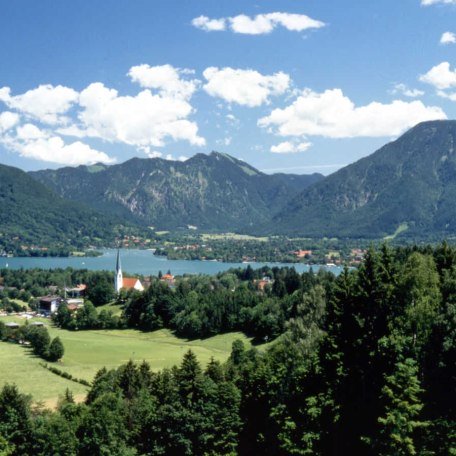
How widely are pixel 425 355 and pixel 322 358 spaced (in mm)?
3829

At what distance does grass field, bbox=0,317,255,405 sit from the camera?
171 ft

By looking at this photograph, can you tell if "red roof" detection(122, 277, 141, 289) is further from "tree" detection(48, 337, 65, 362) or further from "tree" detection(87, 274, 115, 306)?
"tree" detection(48, 337, 65, 362)

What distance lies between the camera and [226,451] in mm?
26922

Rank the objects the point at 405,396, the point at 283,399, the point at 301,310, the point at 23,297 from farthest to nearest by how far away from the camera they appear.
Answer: the point at 23,297
the point at 301,310
the point at 283,399
the point at 405,396

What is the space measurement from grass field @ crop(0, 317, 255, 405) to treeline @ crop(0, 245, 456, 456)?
16.4 meters

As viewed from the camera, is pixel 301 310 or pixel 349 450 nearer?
pixel 349 450

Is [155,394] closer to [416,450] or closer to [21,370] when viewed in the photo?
[416,450]

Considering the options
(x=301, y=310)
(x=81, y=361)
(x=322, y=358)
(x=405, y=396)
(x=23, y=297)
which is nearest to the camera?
(x=405, y=396)

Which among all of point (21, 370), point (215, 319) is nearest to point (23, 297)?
point (215, 319)

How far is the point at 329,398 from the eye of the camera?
2127 cm

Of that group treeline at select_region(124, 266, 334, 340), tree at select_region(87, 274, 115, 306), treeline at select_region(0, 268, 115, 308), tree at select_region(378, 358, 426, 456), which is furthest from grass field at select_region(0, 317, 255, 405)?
tree at select_region(378, 358, 426, 456)

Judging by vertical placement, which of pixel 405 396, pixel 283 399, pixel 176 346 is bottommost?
pixel 176 346

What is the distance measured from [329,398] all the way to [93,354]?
165 feet

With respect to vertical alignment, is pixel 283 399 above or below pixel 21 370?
above
